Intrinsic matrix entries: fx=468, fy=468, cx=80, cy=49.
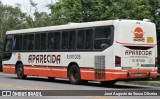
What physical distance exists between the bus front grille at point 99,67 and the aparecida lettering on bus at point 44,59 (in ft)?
10.1

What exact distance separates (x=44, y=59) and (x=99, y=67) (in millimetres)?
4867

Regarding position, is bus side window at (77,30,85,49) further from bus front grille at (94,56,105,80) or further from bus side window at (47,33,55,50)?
bus side window at (47,33,55,50)

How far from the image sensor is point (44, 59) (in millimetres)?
25094

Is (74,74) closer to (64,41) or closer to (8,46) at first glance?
(64,41)

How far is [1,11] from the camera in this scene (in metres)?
63.7

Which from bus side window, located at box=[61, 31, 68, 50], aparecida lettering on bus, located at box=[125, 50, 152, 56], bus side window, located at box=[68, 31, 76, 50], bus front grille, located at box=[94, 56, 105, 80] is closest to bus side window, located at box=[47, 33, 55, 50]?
bus side window, located at box=[61, 31, 68, 50]

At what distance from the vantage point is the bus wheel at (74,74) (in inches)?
888

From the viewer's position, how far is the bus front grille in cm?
2083

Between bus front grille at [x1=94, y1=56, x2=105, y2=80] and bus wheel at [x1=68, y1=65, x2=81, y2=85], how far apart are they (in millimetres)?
1469

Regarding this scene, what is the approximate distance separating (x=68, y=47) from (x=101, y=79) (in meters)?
3.22

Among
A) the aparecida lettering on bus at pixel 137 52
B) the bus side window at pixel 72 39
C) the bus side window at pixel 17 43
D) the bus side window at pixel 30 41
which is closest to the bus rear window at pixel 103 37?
the aparecida lettering on bus at pixel 137 52

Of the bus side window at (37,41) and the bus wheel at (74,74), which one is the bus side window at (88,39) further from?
the bus side window at (37,41)

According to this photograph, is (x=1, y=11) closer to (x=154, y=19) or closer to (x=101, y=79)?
(x=154, y=19)

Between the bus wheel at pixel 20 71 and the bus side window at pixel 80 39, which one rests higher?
the bus side window at pixel 80 39
